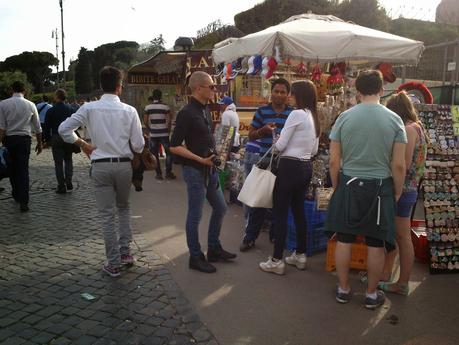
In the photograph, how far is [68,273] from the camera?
4.09 metres

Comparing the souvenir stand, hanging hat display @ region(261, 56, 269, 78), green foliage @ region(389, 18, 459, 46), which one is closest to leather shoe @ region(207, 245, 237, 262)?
the souvenir stand

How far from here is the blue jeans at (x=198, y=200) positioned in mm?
3969

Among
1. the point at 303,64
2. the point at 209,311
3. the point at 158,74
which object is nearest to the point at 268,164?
the point at 209,311

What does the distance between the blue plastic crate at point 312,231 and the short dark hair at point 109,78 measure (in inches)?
91.6

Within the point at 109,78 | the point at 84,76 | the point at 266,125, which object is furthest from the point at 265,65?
the point at 84,76

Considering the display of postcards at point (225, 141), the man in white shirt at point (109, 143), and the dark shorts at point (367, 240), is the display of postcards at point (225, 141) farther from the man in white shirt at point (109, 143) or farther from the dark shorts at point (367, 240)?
the dark shorts at point (367, 240)

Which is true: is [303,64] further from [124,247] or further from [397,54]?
[124,247]

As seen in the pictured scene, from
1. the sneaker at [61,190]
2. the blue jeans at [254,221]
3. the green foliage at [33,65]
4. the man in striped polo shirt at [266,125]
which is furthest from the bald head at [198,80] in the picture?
the green foliage at [33,65]

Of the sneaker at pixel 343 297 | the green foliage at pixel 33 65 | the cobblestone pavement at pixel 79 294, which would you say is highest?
the green foliage at pixel 33 65

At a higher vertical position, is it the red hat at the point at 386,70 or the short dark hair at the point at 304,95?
the red hat at the point at 386,70

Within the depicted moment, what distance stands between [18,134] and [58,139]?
1.13m

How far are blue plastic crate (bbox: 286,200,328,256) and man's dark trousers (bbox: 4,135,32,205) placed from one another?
14.0 feet

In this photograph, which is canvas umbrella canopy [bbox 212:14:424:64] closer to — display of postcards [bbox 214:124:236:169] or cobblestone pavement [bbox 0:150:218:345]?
display of postcards [bbox 214:124:236:169]

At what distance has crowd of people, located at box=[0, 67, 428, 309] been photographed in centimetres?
321
